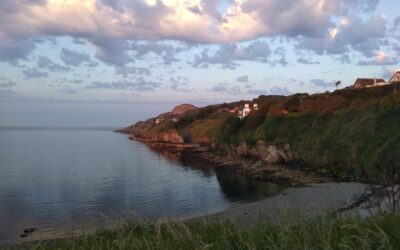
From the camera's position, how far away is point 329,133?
228 feet

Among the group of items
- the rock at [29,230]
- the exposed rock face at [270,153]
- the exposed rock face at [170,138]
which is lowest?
the exposed rock face at [170,138]

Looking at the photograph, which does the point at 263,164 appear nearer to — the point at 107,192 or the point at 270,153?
the point at 270,153

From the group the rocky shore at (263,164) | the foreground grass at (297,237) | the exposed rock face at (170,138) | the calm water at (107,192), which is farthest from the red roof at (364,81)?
the foreground grass at (297,237)

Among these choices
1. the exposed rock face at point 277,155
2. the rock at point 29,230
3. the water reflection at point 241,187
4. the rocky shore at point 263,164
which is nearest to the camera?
the rock at point 29,230

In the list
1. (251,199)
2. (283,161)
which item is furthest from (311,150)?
(251,199)

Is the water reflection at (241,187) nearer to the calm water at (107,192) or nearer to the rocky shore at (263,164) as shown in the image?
the calm water at (107,192)

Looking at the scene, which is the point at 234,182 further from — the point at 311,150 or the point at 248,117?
the point at 248,117

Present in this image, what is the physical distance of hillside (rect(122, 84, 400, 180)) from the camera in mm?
52438

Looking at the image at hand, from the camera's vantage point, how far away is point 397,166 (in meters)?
42.4

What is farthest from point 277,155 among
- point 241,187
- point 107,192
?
point 107,192

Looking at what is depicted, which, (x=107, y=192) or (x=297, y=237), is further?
(x=107, y=192)

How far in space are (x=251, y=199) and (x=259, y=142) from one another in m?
37.3

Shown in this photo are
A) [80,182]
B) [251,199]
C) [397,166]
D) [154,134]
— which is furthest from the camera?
[154,134]

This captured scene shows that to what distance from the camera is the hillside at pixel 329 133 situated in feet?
172
